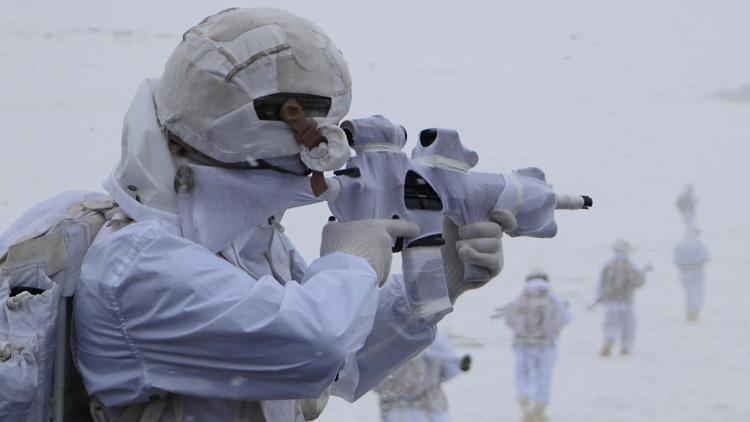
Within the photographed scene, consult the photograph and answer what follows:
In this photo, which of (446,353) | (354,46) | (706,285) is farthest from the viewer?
(354,46)

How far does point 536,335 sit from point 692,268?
3814 millimetres

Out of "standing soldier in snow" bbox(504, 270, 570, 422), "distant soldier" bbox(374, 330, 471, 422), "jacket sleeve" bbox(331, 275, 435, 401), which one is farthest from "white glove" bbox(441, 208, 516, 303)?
"standing soldier in snow" bbox(504, 270, 570, 422)

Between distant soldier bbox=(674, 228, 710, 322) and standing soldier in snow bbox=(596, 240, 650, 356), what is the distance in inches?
59.7

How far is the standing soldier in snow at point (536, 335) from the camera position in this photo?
7.69 meters

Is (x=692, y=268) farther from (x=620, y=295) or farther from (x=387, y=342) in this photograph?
(x=387, y=342)

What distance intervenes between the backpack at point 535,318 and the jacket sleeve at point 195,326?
5.98 metres

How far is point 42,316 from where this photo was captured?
1.74 metres

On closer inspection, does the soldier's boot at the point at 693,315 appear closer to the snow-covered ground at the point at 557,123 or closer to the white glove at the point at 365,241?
the snow-covered ground at the point at 557,123

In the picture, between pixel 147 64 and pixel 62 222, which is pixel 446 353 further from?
pixel 147 64

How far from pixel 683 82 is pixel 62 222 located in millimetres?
26294

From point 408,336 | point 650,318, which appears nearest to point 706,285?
point 650,318

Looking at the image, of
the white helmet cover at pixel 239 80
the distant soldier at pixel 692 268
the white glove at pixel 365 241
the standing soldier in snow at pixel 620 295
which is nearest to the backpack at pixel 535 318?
the standing soldier in snow at pixel 620 295

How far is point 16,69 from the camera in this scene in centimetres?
1962

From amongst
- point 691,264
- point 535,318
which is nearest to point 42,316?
point 535,318
